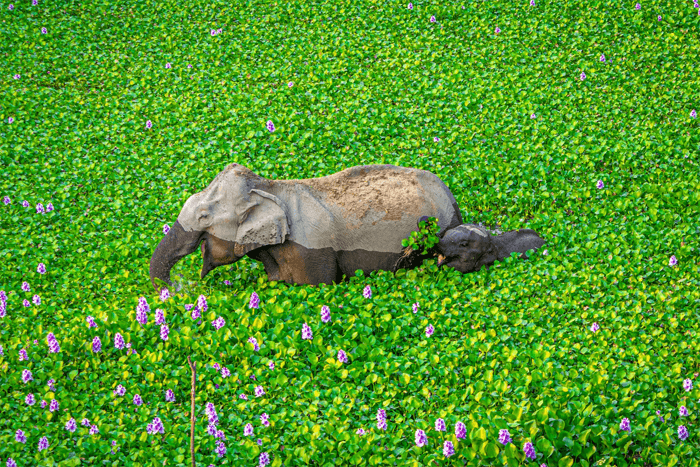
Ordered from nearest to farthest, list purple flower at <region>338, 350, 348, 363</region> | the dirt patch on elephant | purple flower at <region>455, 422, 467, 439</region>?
purple flower at <region>455, 422, 467, 439</region>
purple flower at <region>338, 350, 348, 363</region>
the dirt patch on elephant

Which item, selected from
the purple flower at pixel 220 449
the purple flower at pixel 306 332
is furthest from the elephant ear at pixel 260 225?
the purple flower at pixel 220 449

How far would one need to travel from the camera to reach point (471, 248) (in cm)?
692

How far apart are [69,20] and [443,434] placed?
36.5 ft

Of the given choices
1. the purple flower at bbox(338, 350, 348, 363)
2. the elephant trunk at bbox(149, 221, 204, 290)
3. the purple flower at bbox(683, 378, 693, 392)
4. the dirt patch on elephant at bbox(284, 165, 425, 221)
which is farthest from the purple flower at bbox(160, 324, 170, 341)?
the purple flower at bbox(683, 378, 693, 392)

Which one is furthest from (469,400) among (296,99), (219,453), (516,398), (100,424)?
(296,99)

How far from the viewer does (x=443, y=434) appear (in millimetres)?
4863

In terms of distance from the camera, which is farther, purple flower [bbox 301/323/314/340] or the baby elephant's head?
the baby elephant's head

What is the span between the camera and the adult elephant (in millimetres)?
6617

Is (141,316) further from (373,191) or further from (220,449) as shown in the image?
(373,191)

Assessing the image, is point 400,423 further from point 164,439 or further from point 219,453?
point 164,439

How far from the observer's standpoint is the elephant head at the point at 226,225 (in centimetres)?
659

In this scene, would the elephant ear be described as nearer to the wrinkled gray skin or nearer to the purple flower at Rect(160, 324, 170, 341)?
Answer: the purple flower at Rect(160, 324, 170, 341)

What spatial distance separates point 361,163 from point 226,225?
9.62 feet

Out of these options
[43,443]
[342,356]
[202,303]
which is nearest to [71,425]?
[43,443]
